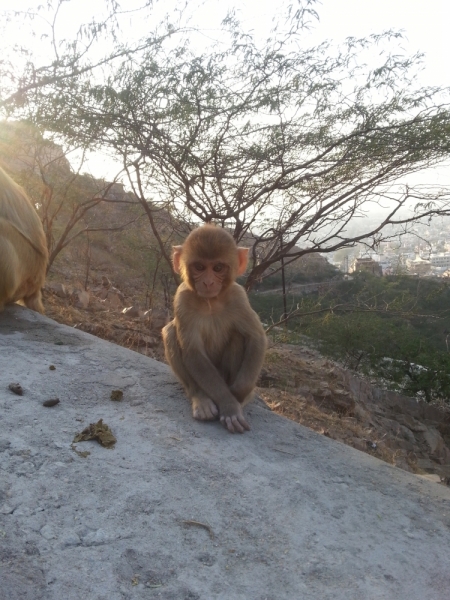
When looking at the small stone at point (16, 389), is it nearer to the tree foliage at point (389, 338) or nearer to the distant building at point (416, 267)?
the tree foliage at point (389, 338)

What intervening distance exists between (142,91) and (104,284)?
20.9ft

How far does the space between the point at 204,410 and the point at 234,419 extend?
0.20 m

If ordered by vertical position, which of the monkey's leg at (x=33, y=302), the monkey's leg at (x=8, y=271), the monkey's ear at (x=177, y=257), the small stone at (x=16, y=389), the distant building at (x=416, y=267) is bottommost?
the small stone at (x=16, y=389)

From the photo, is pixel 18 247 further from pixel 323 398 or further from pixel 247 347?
pixel 323 398

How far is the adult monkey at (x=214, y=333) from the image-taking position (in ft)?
10.9

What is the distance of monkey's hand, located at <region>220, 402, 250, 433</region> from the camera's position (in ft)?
10.6

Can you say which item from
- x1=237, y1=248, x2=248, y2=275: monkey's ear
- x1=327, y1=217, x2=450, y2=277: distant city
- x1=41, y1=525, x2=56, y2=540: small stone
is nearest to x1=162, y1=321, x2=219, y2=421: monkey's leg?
x1=237, y1=248, x2=248, y2=275: monkey's ear

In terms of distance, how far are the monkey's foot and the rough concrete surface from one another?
7 centimetres

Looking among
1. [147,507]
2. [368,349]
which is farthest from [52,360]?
[368,349]

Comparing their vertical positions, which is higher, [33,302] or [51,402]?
[33,302]

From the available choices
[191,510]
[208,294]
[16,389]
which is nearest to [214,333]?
[208,294]

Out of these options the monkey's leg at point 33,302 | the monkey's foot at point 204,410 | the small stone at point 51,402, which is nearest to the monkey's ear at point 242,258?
the monkey's foot at point 204,410

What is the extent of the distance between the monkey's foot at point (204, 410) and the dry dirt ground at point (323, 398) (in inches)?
72.0

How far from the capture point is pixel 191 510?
92.4 inches
